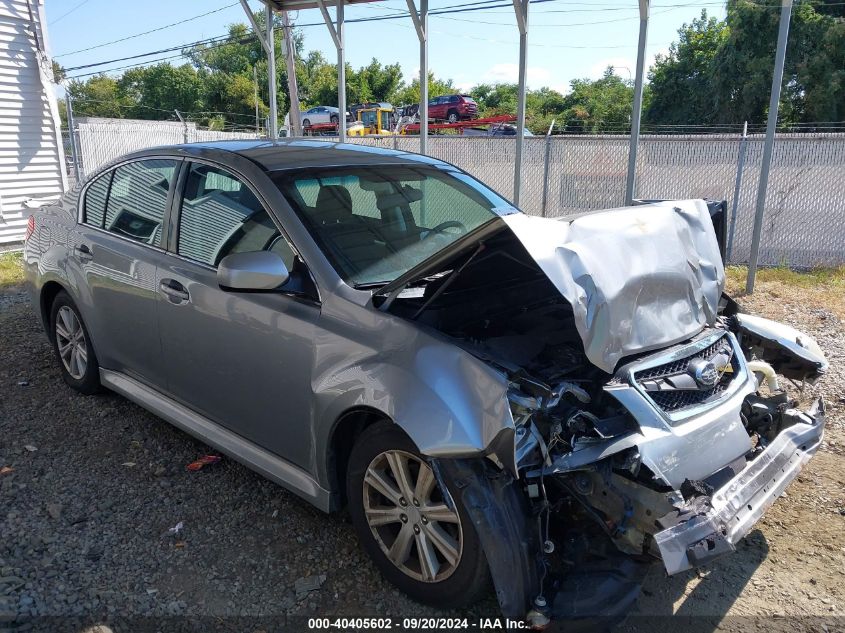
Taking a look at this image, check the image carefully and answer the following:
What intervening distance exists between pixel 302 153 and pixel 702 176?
25.7 ft

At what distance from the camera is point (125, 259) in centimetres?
392

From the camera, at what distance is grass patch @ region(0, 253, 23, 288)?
8716 millimetres

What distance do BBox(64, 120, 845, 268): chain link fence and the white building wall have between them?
2254 mm

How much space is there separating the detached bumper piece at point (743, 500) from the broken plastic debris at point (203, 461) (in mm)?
2683

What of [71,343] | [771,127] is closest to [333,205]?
[71,343]

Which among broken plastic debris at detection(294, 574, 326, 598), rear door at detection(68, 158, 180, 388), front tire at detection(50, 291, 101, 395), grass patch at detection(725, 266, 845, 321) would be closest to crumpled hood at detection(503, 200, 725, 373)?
broken plastic debris at detection(294, 574, 326, 598)

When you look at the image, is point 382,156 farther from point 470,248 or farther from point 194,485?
point 194,485

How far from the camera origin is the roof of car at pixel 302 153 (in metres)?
3.54

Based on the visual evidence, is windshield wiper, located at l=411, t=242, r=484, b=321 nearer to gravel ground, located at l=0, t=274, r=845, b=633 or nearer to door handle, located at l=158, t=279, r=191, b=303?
gravel ground, located at l=0, t=274, r=845, b=633

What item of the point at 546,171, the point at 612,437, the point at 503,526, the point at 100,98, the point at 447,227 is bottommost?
the point at 503,526

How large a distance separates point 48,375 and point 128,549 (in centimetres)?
281

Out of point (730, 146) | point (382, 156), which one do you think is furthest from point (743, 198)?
point (382, 156)

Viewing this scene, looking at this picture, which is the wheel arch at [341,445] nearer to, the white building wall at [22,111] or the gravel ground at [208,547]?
the gravel ground at [208,547]

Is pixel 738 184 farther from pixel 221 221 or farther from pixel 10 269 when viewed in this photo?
pixel 10 269
